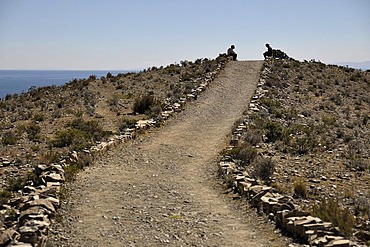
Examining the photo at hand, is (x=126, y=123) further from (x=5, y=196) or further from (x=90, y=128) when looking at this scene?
(x=5, y=196)

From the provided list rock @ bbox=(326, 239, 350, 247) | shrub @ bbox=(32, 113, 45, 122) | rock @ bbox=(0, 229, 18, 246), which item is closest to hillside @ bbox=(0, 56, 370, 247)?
shrub @ bbox=(32, 113, 45, 122)

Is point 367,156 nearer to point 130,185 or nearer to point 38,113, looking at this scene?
point 130,185

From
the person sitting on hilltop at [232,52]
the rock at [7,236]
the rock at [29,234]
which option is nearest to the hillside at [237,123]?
the rock at [7,236]

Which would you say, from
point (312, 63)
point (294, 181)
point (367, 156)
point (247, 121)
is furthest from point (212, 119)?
point (312, 63)

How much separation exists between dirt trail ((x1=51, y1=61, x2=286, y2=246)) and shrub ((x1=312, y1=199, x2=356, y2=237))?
1056 millimetres

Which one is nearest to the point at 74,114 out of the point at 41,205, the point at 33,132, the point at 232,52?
the point at 33,132

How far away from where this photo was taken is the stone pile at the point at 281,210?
735 centimetres

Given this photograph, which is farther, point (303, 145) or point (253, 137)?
point (253, 137)

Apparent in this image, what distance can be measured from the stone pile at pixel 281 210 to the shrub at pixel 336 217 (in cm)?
29

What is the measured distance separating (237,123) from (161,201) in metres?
9.00

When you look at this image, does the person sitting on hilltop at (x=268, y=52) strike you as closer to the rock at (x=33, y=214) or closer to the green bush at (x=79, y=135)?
the green bush at (x=79, y=135)

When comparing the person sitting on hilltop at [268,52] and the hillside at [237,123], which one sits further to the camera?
the person sitting on hilltop at [268,52]

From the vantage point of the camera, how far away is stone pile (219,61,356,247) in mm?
7352

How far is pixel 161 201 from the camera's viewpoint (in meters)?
10.3
